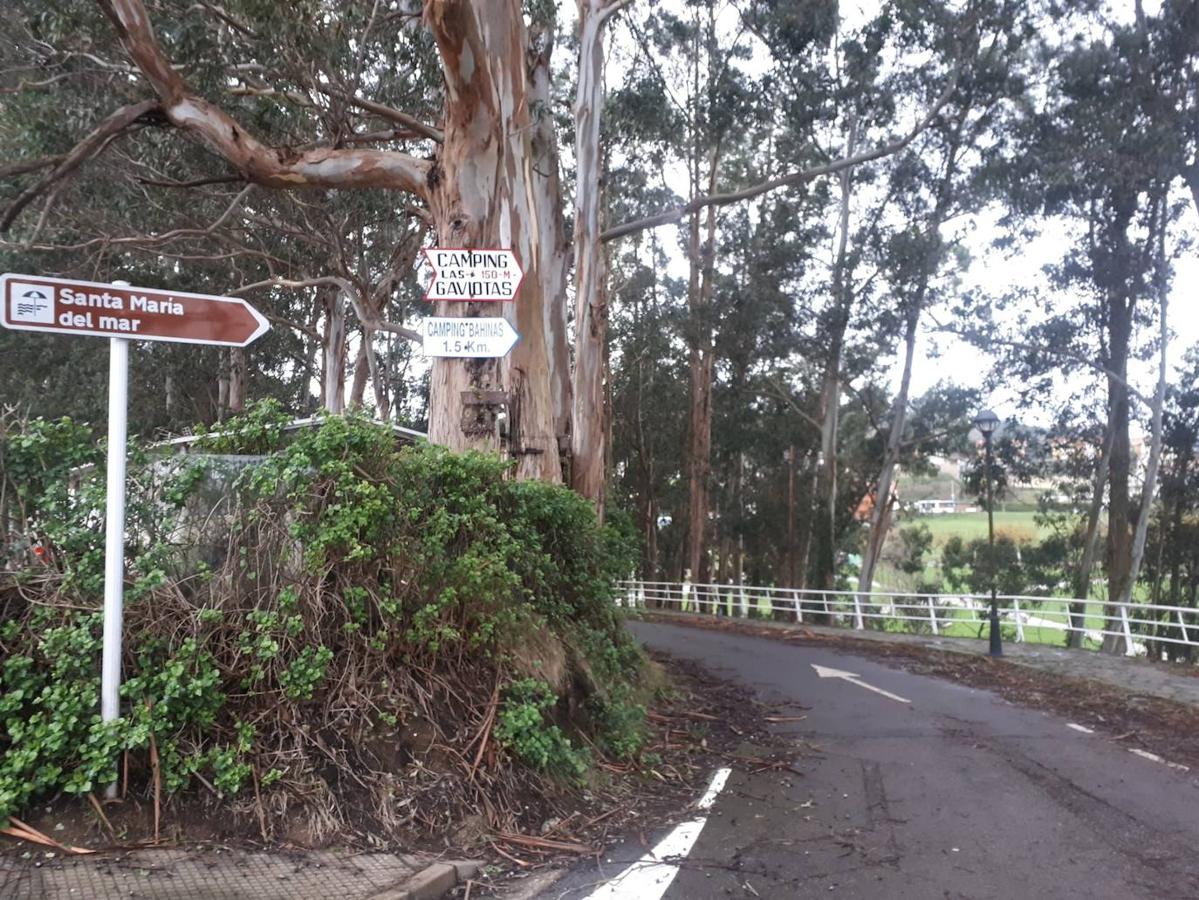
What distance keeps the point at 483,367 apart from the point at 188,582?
350cm

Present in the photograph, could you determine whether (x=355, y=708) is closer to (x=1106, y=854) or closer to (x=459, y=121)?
(x=1106, y=854)

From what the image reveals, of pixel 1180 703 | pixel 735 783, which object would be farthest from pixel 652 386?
pixel 735 783

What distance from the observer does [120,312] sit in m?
5.17

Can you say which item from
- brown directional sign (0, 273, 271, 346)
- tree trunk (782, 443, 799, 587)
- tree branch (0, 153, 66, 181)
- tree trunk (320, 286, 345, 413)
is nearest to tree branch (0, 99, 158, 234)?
tree branch (0, 153, 66, 181)

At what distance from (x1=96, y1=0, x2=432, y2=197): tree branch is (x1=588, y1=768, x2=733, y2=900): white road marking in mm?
5763

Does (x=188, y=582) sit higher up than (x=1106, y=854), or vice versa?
(x=188, y=582)

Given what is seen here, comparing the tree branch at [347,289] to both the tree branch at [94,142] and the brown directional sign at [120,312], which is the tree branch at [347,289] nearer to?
the tree branch at [94,142]

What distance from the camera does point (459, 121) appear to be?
8.48m

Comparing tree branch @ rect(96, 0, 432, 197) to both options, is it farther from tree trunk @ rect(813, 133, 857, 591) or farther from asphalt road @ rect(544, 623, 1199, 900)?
tree trunk @ rect(813, 133, 857, 591)

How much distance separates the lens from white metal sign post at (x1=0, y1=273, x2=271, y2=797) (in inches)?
193

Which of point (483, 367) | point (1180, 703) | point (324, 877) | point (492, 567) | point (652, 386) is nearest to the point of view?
point (324, 877)

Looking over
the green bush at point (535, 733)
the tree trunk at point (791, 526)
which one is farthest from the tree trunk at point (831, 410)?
the green bush at point (535, 733)

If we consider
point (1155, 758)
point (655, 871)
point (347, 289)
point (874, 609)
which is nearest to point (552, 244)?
point (1155, 758)

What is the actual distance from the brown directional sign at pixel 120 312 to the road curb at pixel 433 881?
9.42 ft
